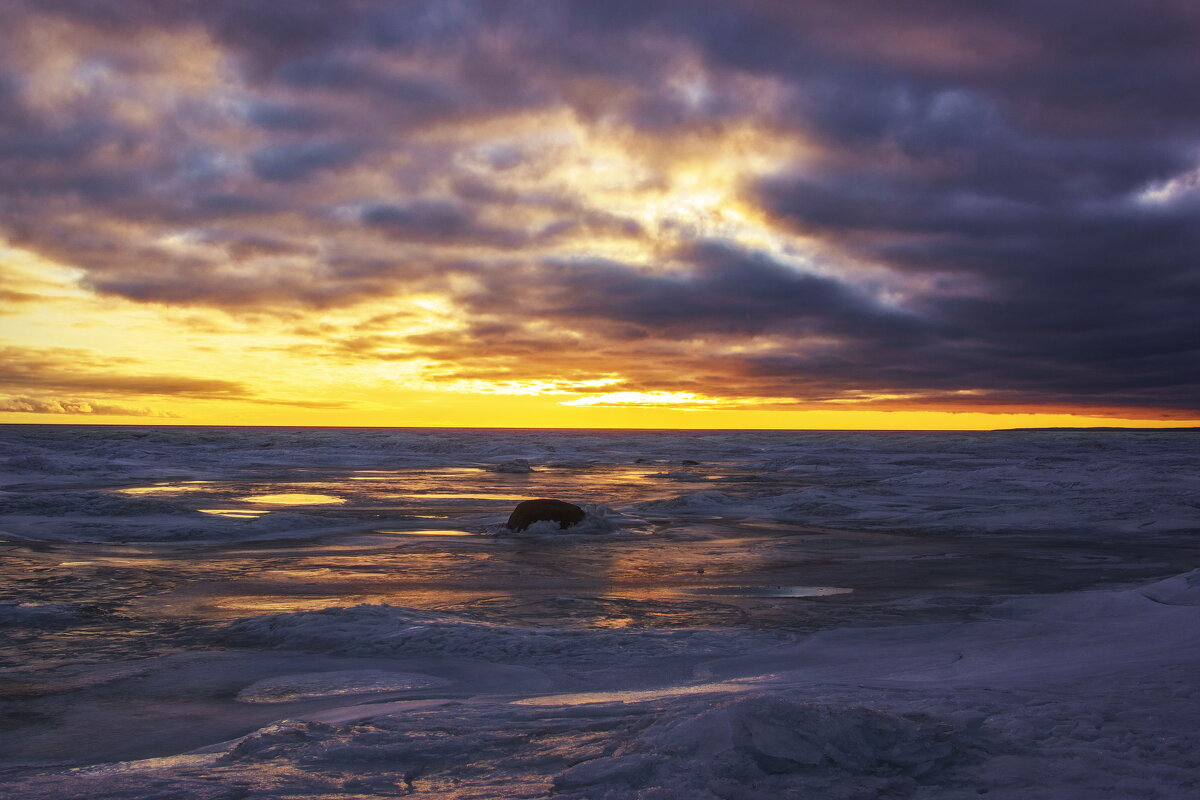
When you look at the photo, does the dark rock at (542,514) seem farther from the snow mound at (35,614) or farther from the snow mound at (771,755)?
the snow mound at (771,755)

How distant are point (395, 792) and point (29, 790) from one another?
1739mm

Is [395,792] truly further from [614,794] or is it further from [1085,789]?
[1085,789]

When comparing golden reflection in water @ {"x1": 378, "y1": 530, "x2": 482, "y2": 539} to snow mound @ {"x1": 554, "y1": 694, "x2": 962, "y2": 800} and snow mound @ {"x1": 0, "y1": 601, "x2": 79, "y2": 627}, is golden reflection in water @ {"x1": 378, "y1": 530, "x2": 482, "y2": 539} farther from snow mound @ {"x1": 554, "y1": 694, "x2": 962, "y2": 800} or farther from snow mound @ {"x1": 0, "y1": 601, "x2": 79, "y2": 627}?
snow mound @ {"x1": 554, "y1": 694, "x2": 962, "y2": 800}

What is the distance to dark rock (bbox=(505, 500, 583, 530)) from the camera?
14.8m

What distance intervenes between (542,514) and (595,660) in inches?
338

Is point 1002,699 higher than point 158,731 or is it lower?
higher

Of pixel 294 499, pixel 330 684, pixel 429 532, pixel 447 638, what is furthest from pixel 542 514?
pixel 294 499

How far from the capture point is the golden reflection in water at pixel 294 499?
20.9m

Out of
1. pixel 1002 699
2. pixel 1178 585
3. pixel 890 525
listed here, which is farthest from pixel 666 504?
pixel 1002 699

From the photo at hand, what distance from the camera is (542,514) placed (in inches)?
586

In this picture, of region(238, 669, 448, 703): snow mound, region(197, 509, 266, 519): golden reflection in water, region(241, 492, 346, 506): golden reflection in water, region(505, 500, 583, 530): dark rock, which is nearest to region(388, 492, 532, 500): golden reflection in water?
region(241, 492, 346, 506): golden reflection in water

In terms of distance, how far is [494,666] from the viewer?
627 centimetres

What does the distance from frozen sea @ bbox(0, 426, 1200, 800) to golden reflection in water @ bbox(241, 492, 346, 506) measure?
470 centimetres

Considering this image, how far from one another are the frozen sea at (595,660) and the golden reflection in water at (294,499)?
4.70 meters
